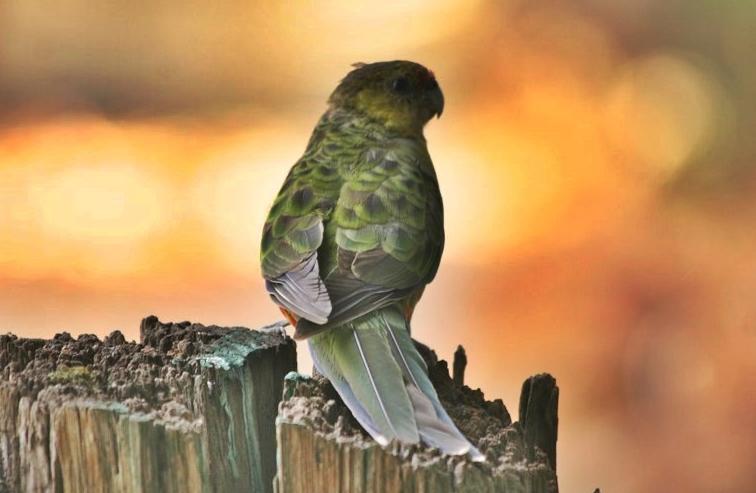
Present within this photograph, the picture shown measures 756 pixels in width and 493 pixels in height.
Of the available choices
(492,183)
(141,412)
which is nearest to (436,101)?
(141,412)

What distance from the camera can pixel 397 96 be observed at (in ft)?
17.0

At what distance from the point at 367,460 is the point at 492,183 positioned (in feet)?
20.0

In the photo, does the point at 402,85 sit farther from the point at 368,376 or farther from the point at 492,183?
the point at 492,183

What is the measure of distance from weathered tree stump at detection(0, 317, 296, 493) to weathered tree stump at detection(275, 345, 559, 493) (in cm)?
20

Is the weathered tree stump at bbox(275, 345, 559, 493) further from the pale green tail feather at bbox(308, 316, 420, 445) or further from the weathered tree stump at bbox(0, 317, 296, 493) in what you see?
the weathered tree stump at bbox(0, 317, 296, 493)

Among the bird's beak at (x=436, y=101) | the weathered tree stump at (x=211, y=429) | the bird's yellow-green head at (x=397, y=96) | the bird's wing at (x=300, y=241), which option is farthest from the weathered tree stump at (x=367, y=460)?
the bird's beak at (x=436, y=101)

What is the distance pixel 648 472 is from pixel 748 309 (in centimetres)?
142

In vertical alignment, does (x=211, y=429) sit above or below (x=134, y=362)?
below

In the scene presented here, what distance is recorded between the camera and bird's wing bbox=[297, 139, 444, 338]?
3.78m

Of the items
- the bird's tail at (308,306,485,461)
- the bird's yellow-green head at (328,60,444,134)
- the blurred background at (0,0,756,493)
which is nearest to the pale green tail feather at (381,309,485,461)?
the bird's tail at (308,306,485,461)

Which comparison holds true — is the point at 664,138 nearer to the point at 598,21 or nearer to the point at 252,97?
the point at 598,21

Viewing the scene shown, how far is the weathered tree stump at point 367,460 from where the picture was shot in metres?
2.88

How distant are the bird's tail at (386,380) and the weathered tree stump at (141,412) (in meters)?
0.19

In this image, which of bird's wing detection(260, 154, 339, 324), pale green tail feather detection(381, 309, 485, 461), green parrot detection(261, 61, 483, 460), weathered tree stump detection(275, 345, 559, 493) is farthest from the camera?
bird's wing detection(260, 154, 339, 324)
